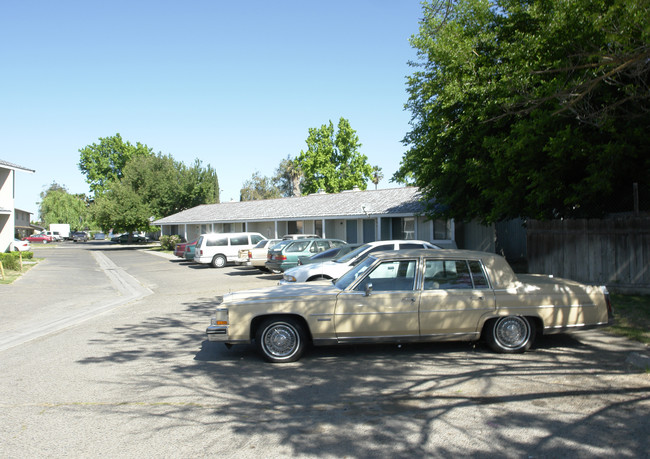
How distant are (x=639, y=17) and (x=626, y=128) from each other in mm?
3166

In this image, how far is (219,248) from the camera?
84.4 ft

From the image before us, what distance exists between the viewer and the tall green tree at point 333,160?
203 ft

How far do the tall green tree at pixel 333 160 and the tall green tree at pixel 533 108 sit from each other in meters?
44.9

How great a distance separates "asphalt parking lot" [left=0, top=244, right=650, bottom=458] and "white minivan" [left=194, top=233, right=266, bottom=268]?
1650 centimetres

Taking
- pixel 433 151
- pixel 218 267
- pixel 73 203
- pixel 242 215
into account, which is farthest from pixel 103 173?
pixel 433 151

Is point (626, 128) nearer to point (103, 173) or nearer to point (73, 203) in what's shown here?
point (103, 173)

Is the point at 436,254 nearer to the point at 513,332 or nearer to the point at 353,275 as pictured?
the point at 353,275

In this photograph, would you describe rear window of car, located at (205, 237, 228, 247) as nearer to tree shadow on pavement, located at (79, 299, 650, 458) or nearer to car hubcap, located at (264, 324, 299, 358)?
tree shadow on pavement, located at (79, 299, 650, 458)

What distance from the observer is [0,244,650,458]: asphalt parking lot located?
14.1ft

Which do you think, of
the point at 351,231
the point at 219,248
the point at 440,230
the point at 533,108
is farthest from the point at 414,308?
the point at 351,231

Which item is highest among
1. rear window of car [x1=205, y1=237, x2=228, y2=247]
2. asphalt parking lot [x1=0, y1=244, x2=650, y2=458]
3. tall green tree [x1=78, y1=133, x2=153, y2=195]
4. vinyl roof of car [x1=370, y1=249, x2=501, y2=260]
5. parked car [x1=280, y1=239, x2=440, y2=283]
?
tall green tree [x1=78, y1=133, x2=153, y2=195]

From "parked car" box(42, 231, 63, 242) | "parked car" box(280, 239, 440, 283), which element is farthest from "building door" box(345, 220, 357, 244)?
"parked car" box(42, 231, 63, 242)

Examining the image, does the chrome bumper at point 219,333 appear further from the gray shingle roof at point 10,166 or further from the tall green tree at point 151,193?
the tall green tree at point 151,193

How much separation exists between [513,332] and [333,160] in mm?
56804
